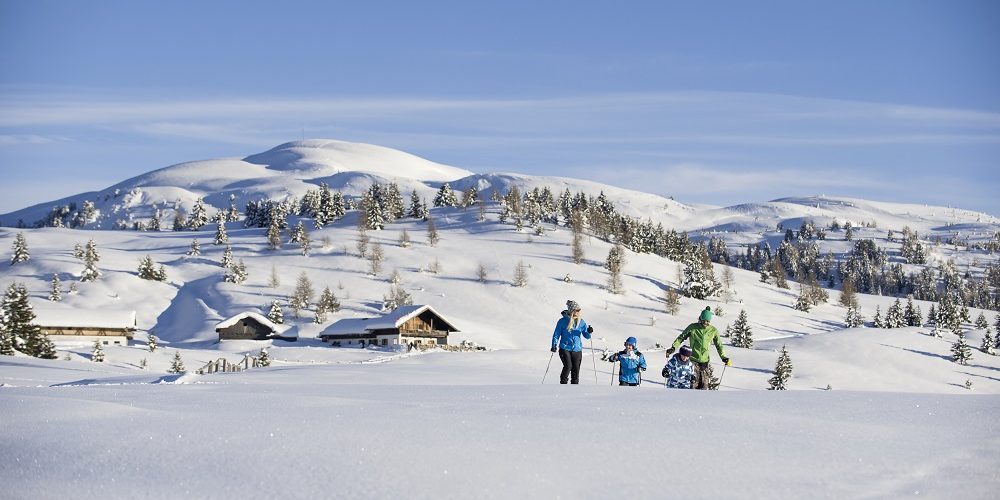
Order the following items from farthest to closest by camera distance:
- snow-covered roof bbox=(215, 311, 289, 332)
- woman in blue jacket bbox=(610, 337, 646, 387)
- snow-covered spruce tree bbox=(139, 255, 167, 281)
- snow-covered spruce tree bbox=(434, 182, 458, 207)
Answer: snow-covered spruce tree bbox=(434, 182, 458, 207)
snow-covered spruce tree bbox=(139, 255, 167, 281)
snow-covered roof bbox=(215, 311, 289, 332)
woman in blue jacket bbox=(610, 337, 646, 387)

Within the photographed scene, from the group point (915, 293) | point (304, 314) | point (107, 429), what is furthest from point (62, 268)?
point (915, 293)

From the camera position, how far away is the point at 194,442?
6.96m

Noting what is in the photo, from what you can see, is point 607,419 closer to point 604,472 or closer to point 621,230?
point 604,472

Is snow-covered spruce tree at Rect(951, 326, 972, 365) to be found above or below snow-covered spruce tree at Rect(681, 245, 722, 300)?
below

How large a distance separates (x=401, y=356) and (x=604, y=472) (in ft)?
168

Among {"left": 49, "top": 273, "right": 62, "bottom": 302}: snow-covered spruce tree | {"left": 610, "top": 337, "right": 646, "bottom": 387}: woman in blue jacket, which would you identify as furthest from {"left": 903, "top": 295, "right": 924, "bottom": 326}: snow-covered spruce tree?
{"left": 610, "top": 337, "right": 646, "bottom": 387}: woman in blue jacket

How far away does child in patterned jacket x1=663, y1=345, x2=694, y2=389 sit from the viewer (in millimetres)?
15086

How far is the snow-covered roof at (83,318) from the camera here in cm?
6756

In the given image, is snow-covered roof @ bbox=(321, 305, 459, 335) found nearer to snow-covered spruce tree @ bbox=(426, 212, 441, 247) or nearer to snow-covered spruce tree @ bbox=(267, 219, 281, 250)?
snow-covered spruce tree @ bbox=(426, 212, 441, 247)

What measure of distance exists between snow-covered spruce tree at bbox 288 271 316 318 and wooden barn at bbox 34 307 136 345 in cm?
1640

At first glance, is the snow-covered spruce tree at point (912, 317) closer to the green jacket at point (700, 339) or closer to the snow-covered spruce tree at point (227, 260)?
the snow-covered spruce tree at point (227, 260)

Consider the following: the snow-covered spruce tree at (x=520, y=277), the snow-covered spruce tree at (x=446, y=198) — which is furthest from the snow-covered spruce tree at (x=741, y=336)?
the snow-covered spruce tree at (x=446, y=198)

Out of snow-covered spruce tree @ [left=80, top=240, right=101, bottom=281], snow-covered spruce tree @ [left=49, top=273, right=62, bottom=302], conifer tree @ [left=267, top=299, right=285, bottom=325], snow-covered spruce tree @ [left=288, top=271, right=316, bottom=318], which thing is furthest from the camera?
snow-covered spruce tree @ [left=80, top=240, right=101, bottom=281]

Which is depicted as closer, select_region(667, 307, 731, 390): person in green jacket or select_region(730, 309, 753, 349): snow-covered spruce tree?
select_region(667, 307, 731, 390): person in green jacket
